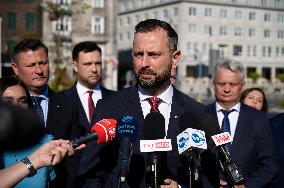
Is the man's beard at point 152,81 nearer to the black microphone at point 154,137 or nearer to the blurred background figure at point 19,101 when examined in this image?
the black microphone at point 154,137

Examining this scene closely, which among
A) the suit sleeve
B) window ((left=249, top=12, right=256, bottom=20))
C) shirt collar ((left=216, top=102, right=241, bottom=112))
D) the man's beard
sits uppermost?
window ((left=249, top=12, right=256, bottom=20))

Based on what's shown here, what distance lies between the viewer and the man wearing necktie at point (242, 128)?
4211mm

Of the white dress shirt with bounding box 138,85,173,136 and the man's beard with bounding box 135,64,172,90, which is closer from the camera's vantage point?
the man's beard with bounding box 135,64,172,90

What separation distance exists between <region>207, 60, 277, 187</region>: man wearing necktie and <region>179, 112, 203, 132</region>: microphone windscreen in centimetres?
113

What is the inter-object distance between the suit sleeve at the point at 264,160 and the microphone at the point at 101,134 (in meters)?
1.80

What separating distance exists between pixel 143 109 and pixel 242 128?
1.53m

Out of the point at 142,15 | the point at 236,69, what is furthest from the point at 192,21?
the point at 236,69

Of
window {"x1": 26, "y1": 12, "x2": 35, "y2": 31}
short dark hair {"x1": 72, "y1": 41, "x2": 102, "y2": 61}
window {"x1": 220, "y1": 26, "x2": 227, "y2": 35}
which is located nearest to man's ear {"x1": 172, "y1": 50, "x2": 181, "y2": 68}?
short dark hair {"x1": 72, "y1": 41, "x2": 102, "y2": 61}

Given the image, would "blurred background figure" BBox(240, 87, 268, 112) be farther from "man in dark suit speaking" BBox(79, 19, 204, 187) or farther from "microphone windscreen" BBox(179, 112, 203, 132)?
"microphone windscreen" BBox(179, 112, 203, 132)

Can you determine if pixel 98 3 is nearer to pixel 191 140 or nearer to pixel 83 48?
pixel 83 48

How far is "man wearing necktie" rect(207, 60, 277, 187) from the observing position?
421cm

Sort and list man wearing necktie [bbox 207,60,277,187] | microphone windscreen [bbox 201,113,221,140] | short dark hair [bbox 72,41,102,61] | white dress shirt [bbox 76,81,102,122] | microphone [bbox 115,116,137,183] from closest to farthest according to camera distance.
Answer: microphone [bbox 115,116,137,183] → microphone windscreen [bbox 201,113,221,140] → man wearing necktie [bbox 207,60,277,187] → white dress shirt [bbox 76,81,102,122] → short dark hair [bbox 72,41,102,61]

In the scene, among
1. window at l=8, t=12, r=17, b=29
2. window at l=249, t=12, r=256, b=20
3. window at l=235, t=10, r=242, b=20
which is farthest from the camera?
window at l=235, t=10, r=242, b=20

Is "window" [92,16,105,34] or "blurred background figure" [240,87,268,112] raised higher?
"window" [92,16,105,34]
